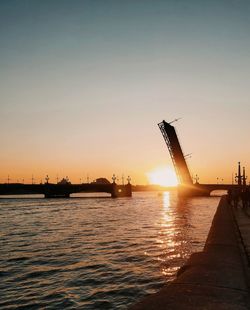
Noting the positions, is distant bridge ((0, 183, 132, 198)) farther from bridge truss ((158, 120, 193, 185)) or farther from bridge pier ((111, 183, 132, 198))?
bridge truss ((158, 120, 193, 185))

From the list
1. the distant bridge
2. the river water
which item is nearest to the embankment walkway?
the river water

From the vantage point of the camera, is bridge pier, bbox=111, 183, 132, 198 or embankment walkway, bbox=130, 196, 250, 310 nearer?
embankment walkway, bbox=130, 196, 250, 310

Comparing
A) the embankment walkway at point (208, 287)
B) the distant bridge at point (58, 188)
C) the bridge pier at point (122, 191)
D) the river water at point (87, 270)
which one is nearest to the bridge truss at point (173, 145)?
the river water at point (87, 270)

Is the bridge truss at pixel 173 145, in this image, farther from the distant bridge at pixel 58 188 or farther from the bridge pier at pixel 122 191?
the bridge pier at pixel 122 191

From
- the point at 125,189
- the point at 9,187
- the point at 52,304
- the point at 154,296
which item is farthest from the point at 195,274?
the point at 125,189

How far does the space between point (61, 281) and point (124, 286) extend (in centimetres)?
203

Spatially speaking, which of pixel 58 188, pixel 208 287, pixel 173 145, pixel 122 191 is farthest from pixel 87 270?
pixel 122 191

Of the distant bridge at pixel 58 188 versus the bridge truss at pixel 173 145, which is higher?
the bridge truss at pixel 173 145

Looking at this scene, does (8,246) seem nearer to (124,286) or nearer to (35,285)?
(35,285)

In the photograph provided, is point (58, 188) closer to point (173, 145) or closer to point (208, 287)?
point (173, 145)

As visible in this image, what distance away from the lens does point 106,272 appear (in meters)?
11.6

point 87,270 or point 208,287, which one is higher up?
point 208,287

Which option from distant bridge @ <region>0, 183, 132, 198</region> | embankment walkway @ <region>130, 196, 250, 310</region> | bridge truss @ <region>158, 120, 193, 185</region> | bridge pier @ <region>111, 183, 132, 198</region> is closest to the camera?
embankment walkway @ <region>130, 196, 250, 310</region>

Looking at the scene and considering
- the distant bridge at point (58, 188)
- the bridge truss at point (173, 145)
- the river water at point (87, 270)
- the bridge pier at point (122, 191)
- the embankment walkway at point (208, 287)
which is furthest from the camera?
the bridge pier at point (122, 191)
